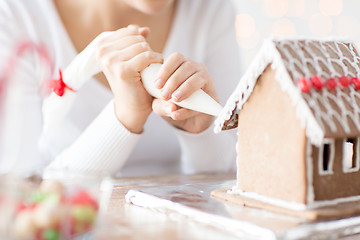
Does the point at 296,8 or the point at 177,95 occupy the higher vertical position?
the point at 296,8

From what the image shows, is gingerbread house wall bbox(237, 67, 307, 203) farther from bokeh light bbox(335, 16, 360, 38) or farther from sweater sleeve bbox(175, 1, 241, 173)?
bokeh light bbox(335, 16, 360, 38)

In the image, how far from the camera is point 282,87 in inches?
25.2

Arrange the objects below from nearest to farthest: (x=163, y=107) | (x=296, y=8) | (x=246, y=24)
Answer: (x=163, y=107), (x=296, y=8), (x=246, y=24)

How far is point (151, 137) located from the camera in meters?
1.42

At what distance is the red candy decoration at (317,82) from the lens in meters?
0.63

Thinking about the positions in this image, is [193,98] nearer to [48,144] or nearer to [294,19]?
[48,144]

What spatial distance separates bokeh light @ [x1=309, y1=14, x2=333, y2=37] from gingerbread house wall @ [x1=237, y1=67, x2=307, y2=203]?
7.44 feet

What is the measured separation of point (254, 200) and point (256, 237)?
0.14m

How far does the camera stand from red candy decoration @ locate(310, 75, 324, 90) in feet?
2.07

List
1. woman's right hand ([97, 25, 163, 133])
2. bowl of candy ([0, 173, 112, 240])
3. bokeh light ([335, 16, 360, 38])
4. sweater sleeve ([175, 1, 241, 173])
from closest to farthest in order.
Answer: bowl of candy ([0, 173, 112, 240])
woman's right hand ([97, 25, 163, 133])
sweater sleeve ([175, 1, 241, 173])
bokeh light ([335, 16, 360, 38])

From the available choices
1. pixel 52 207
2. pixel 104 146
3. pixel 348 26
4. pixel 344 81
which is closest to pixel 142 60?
pixel 104 146

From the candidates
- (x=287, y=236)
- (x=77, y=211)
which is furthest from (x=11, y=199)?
(x=287, y=236)

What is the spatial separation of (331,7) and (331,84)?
2.32m

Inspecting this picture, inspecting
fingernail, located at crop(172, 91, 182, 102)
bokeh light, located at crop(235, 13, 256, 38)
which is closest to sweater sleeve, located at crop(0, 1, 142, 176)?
fingernail, located at crop(172, 91, 182, 102)
